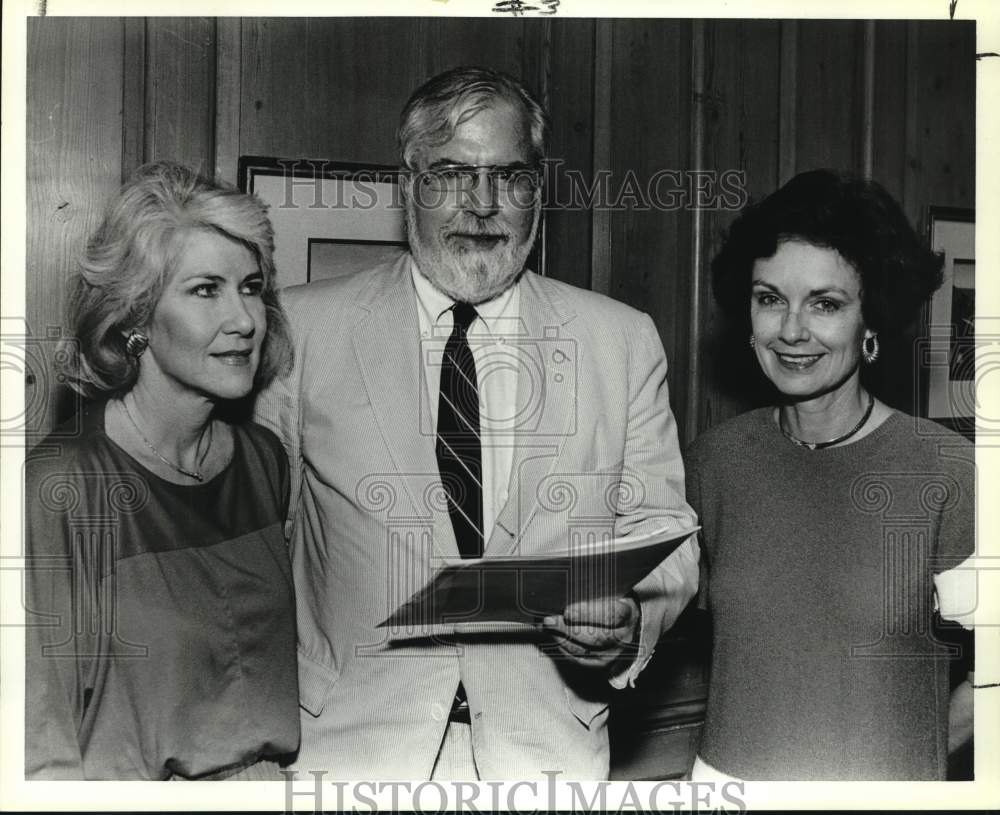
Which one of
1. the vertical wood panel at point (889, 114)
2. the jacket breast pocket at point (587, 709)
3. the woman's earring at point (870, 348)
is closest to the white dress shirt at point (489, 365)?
the jacket breast pocket at point (587, 709)

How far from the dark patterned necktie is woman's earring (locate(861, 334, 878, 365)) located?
2.59ft

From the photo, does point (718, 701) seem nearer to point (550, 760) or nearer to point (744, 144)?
point (550, 760)

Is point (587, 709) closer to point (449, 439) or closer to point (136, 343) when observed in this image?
point (449, 439)

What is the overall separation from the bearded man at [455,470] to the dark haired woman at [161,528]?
97 mm

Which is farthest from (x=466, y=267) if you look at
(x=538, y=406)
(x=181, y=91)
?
(x=181, y=91)

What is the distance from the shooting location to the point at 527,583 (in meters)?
1.74

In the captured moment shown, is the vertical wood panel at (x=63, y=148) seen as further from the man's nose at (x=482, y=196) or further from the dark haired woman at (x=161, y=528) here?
the man's nose at (x=482, y=196)

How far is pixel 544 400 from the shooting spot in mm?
1880

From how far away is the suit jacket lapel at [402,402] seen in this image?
5.98ft

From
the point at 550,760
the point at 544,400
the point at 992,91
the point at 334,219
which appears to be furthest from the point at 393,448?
the point at 992,91

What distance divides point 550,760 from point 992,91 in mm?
1616

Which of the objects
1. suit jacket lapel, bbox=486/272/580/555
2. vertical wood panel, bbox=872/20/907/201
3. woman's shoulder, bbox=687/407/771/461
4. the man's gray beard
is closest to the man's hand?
suit jacket lapel, bbox=486/272/580/555

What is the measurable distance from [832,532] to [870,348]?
1.25ft

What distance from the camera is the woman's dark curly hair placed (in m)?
1.93
